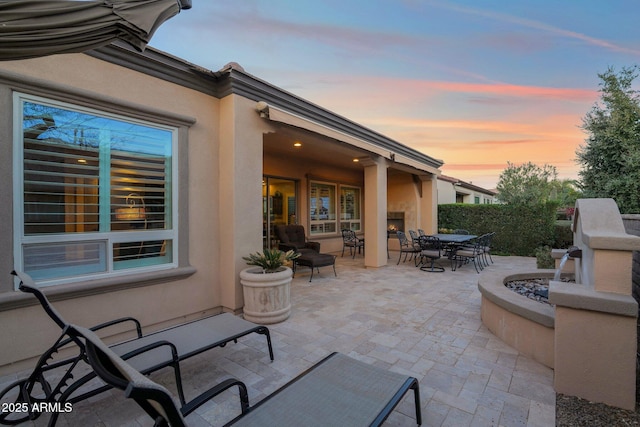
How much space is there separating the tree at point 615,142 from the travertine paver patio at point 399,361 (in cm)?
492

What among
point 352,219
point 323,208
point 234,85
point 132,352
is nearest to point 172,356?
point 132,352

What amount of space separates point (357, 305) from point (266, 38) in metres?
6.26

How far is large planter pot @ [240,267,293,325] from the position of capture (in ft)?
12.3

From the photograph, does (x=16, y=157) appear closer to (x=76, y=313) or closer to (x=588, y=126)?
(x=76, y=313)

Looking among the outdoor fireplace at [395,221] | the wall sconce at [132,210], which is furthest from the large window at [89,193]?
the outdoor fireplace at [395,221]

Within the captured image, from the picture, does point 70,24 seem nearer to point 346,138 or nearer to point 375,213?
point 346,138

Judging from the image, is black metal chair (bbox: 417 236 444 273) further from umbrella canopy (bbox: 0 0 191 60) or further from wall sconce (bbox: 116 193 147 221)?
umbrella canopy (bbox: 0 0 191 60)

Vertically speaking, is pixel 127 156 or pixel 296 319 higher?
pixel 127 156

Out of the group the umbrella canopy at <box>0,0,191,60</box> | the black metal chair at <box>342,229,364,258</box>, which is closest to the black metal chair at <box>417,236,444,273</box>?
the black metal chair at <box>342,229,364,258</box>

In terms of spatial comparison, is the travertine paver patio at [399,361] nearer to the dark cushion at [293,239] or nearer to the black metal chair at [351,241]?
the dark cushion at [293,239]

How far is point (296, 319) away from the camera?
3941mm

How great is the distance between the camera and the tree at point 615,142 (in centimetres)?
641

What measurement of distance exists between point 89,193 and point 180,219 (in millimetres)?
1020

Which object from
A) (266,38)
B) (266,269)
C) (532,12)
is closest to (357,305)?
(266,269)
